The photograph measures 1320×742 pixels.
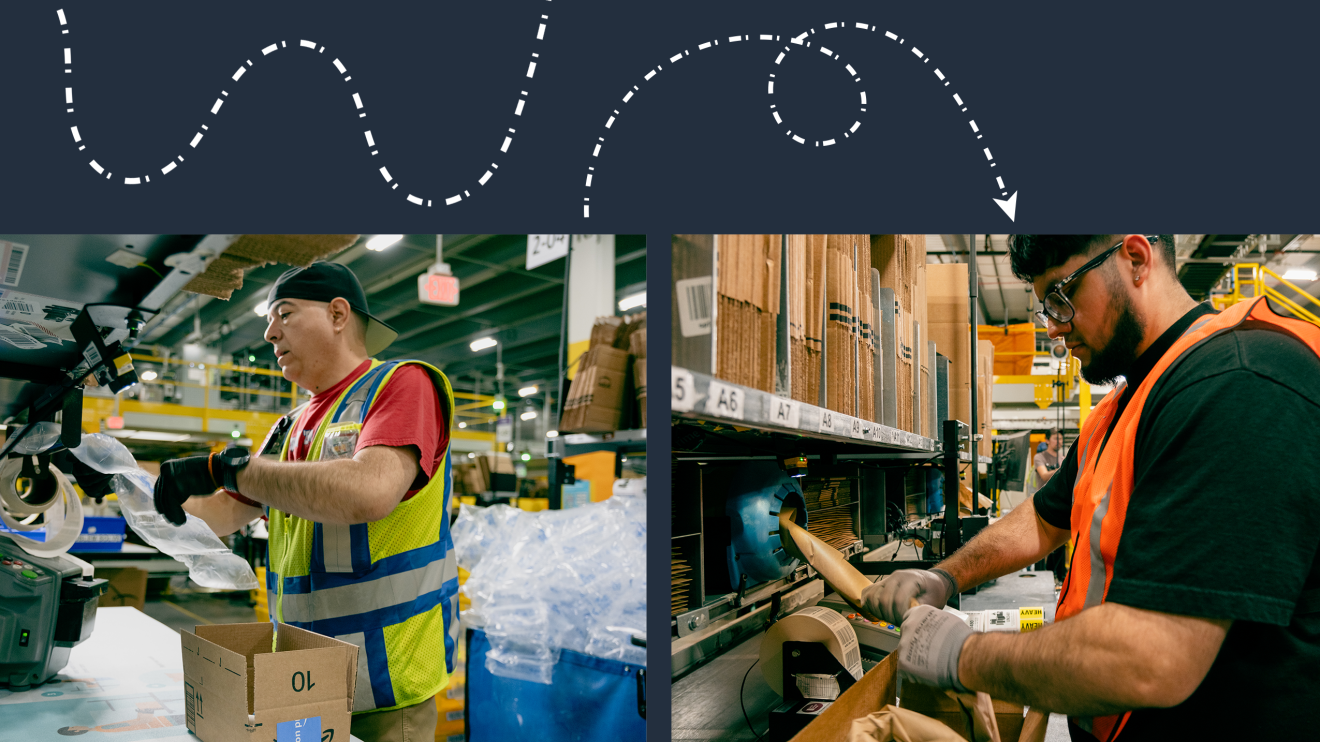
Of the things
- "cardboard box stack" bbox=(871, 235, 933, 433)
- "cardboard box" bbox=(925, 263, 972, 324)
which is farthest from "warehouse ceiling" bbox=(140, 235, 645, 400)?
"cardboard box stack" bbox=(871, 235, 933, 433)

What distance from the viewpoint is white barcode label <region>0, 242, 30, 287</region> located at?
1584 millimetres

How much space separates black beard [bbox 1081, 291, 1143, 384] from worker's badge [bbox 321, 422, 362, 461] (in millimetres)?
1533

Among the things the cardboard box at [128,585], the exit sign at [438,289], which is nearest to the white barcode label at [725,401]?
the exit sign at [438,289]

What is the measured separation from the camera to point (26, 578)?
194 cm

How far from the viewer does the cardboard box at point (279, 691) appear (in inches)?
53.2

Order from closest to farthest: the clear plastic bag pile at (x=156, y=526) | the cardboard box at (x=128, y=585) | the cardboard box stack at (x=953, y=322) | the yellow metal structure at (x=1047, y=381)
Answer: the clear plastic bag pile at (x=156, y=526) < the cardboard box stack at (x=953, y=322) < the yellow metal structure at (x=1047, y=381) < the cardboard box at (x=128, y=585)

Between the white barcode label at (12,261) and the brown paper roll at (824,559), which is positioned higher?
the white barcode label at (12,261)

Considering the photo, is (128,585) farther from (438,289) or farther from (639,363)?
(639,363)

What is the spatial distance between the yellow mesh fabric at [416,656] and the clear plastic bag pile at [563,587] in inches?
30.5

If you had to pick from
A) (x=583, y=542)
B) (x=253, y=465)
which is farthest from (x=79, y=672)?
(x=583, y=542)

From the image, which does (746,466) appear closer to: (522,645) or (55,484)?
(522,645)

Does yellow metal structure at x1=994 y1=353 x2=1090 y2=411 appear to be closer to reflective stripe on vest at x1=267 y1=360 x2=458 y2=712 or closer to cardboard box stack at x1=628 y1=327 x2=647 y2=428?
cardboard box stack at x1=628 y1=327 x2=647 y2=428

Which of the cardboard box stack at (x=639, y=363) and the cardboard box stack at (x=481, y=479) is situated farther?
the cardboard box stack at (x=481, y=479)
